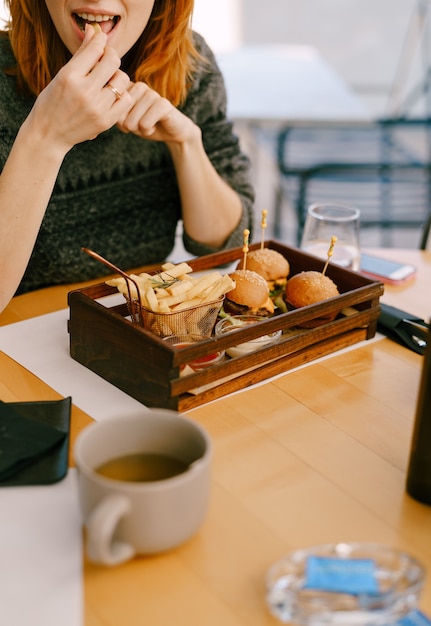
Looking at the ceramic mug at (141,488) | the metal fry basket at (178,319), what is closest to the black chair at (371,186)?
the metal fry basket at (178,319)

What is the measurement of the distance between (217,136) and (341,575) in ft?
3.90

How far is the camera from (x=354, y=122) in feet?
9.29

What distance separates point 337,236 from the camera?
1.41 m

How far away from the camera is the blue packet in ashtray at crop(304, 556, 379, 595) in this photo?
65cm

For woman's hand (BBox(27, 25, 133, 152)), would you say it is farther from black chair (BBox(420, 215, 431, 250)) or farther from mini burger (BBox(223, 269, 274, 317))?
black chair (BBox(420, 215, 431, 250))

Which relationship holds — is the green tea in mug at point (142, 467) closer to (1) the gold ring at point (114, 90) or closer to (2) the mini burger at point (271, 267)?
(2) the mini burger at point (271, 267)

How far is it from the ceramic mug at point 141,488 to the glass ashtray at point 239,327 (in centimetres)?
26

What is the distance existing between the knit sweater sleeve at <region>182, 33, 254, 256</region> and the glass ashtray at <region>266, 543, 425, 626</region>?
1005 millimetres

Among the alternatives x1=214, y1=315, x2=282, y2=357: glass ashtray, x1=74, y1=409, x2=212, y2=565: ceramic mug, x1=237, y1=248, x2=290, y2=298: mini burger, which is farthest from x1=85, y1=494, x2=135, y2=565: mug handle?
x1=237, y1=248, x2=290, y2=298: mini burger

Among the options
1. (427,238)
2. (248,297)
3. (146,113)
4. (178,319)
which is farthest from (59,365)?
(427,238)

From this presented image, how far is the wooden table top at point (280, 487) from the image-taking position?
0.69m

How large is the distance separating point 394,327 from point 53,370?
52cm

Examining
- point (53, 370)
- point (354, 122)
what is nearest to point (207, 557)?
point (53, 370)

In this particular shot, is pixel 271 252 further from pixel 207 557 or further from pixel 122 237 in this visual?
pixel 207 557
